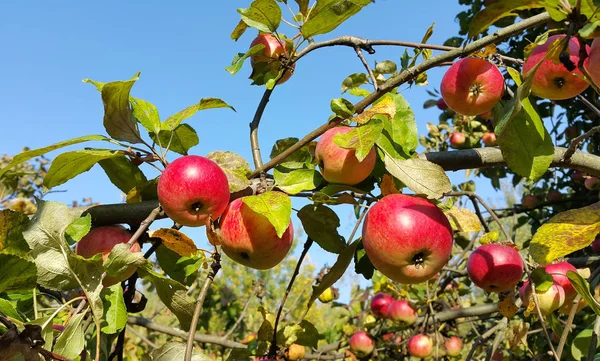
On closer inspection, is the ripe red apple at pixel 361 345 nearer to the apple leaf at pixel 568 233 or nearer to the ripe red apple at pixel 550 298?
the ripe red apple at pixel 550 298

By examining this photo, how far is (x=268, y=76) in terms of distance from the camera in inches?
51.2

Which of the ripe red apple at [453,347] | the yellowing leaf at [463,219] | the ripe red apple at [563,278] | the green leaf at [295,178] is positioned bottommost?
the green leaf at [295,178]

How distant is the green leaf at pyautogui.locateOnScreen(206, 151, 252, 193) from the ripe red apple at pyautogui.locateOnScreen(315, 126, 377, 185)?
16 cm

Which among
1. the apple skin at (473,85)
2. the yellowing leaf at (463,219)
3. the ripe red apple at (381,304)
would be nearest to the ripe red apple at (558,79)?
the apple skin at (473,85)

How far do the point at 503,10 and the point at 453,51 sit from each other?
0.32ft

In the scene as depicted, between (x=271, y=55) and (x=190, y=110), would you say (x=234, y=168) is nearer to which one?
(x=190, y=110)

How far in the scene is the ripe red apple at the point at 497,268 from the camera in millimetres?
1371

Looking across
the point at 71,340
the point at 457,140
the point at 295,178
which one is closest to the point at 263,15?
the point at 295,178

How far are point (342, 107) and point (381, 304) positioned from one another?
2.43 m

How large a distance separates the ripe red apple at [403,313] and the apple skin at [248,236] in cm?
196

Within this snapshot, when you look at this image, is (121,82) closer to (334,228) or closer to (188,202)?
(188,202)

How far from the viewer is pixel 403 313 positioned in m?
2.84

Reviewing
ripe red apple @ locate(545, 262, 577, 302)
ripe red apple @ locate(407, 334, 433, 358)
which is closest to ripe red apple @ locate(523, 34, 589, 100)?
ripe red apple @ locate(545, 262, 577, 302)

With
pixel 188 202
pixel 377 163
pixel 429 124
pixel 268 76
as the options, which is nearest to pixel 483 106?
pixel 377 163
